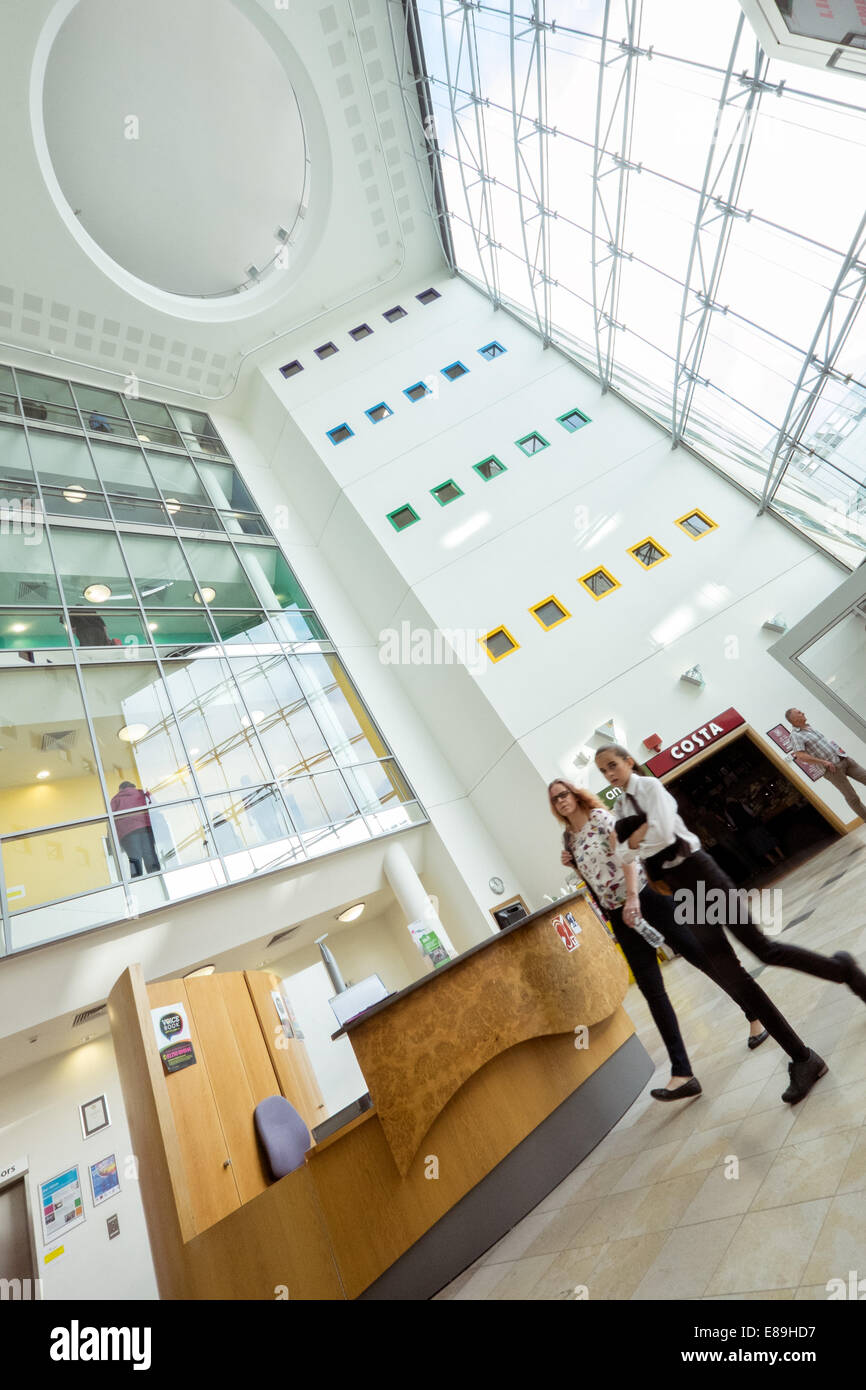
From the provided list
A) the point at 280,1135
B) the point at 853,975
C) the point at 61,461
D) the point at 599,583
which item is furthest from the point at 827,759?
the point at 61,461

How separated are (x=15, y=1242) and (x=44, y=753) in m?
5.70

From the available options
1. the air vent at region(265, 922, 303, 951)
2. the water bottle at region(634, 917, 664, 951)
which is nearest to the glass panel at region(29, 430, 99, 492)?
the air vent at region(265, 922, 303, 951)

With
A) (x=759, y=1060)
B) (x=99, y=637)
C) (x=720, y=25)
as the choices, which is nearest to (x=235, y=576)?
(x=99, y=637)

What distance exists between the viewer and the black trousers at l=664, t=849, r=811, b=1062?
2.99 m

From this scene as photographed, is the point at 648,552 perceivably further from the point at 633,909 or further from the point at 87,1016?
the point at 87,1016

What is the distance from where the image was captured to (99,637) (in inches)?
431

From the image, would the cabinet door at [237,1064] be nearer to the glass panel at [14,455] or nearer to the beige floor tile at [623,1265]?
the beige floor tile at [623,1265]

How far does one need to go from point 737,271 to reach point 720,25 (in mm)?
2956

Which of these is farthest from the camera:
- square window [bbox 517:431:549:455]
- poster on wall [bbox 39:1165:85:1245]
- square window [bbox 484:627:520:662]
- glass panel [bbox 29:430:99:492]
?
square window [bbox 517:431:549:455]

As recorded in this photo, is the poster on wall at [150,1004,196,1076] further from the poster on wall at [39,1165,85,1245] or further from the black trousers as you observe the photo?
the poster on wall at [39,1165,85,1245]

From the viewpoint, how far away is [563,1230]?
318 cm

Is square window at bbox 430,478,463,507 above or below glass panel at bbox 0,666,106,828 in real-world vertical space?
above

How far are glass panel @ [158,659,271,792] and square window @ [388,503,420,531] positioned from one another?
4481 mm
